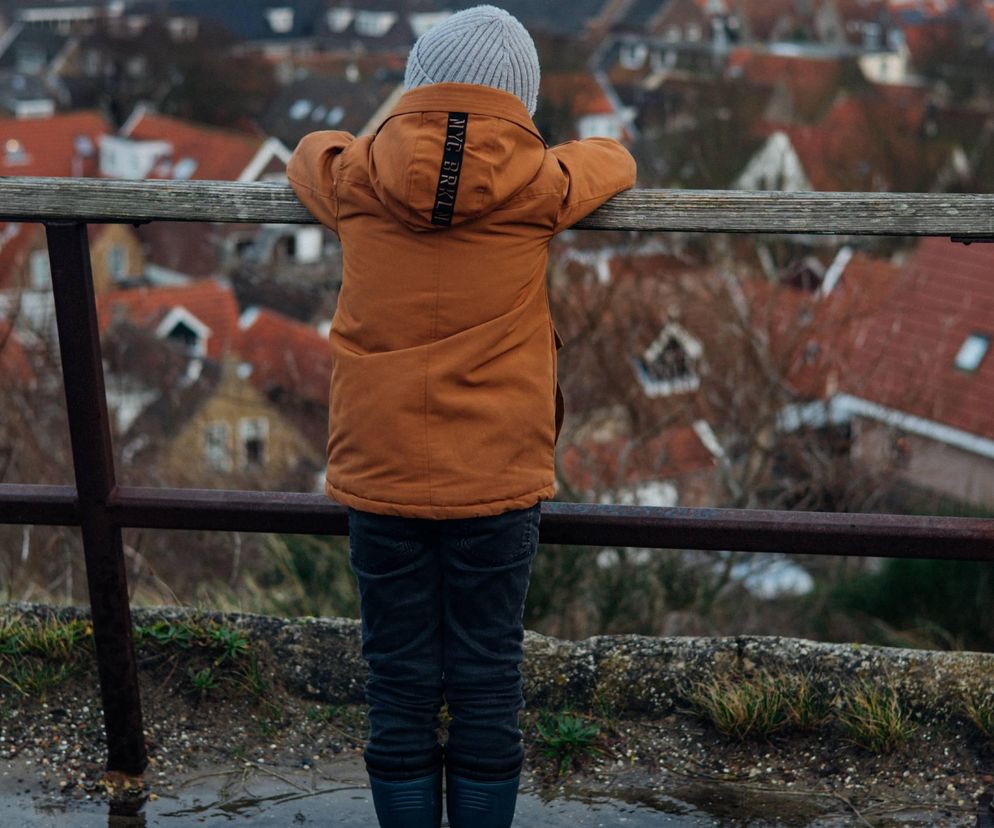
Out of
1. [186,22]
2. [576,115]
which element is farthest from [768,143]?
[186,22]

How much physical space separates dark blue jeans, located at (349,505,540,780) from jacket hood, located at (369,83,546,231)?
1.44 feet

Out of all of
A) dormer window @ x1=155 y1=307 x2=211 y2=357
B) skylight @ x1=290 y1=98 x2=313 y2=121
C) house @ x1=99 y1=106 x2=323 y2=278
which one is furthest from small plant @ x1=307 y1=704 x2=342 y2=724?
skylight @ x1=290 y1=98 x2=313 y2=121

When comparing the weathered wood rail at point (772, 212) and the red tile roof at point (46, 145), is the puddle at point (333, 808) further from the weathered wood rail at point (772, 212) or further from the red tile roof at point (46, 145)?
the red tile roof at point (46, 145)

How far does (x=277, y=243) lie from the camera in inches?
968

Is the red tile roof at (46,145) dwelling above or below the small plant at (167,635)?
below

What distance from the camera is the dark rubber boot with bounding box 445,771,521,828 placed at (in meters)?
1.99

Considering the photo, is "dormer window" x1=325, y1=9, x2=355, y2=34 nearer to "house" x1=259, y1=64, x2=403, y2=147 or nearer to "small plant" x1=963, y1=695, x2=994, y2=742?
"house" x1=259, y1=64, x2=403, y2=147

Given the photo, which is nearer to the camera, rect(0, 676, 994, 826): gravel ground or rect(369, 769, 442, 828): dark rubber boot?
rect(369, 769, 442, 828): dark rubber boot

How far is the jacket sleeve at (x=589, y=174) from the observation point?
191 cm

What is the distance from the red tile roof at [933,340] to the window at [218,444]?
5380 mm

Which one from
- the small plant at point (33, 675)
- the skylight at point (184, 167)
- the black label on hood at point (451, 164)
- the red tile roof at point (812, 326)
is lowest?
the skylight at point (184, 167)

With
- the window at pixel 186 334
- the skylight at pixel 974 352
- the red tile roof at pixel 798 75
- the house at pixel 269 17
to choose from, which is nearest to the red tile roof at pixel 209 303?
the window at pixel 186 334

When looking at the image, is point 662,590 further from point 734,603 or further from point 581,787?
point 581,787

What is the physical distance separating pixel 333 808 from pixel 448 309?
41.0 inches
